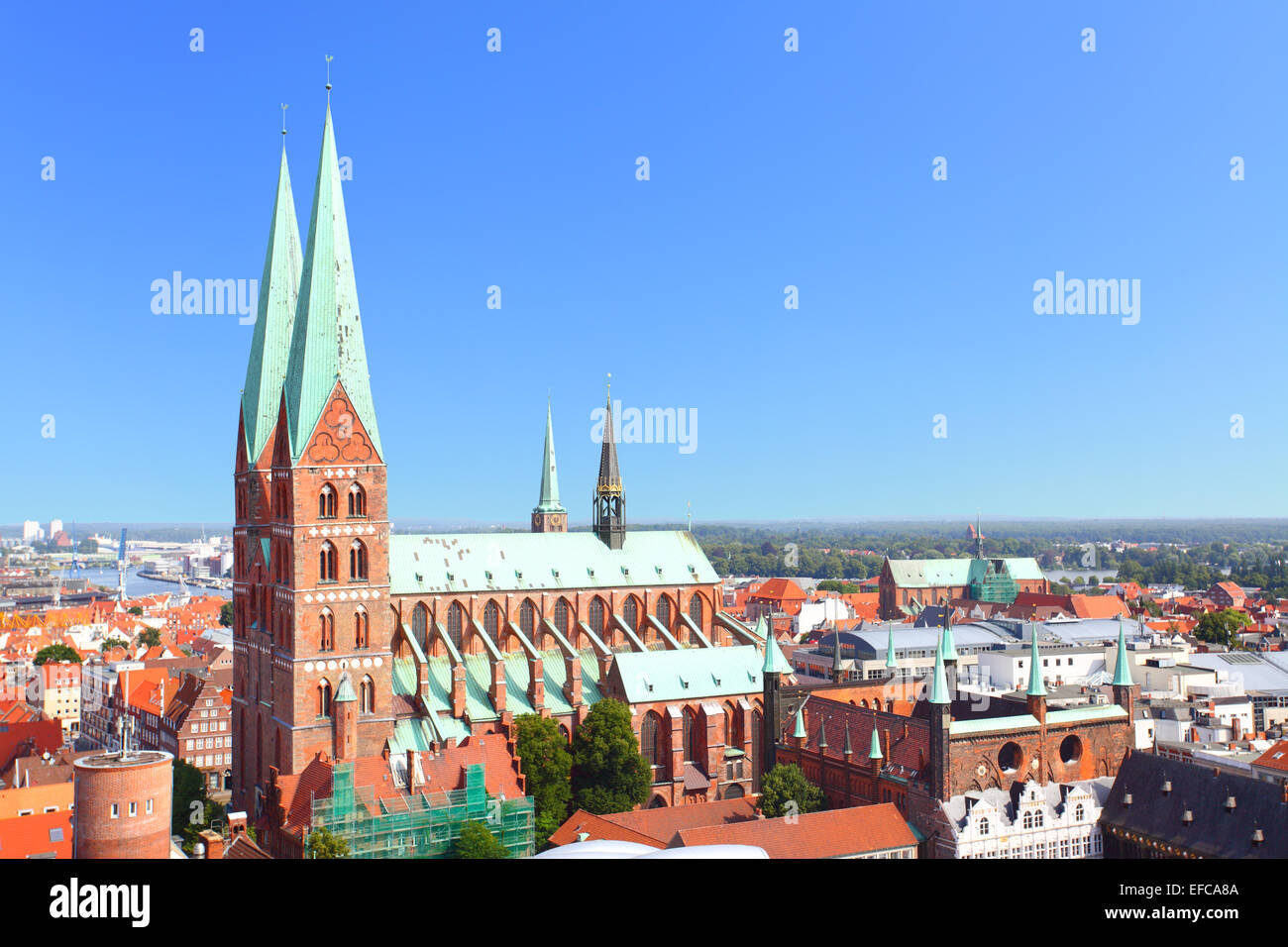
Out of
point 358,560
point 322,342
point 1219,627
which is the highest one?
point 322,342

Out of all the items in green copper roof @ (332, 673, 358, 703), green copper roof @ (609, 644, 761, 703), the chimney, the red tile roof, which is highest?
green copper roof @ (332, 673, 358, 703)

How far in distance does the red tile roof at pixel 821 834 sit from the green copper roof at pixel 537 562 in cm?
2847

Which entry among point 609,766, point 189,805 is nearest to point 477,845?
point 609,766

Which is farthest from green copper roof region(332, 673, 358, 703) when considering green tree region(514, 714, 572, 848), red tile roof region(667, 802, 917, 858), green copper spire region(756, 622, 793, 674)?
green copper spire region(756, 622, 793, 674)

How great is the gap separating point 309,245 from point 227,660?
72497 mm

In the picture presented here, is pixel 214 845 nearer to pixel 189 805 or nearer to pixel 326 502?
pixel 189 805

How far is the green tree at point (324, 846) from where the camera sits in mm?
50869

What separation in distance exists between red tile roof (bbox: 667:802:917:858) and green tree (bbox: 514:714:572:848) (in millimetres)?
11207

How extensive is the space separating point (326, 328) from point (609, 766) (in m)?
30.8

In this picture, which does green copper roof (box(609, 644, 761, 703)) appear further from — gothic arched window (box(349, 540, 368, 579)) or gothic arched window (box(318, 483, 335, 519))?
gothic arched window (box(318, 483, 335, 519))

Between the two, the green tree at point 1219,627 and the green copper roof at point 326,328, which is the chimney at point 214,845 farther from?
the green tree at point 1219,627

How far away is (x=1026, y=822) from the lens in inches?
2296

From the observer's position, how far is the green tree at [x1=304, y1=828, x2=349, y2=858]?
2003 inches
